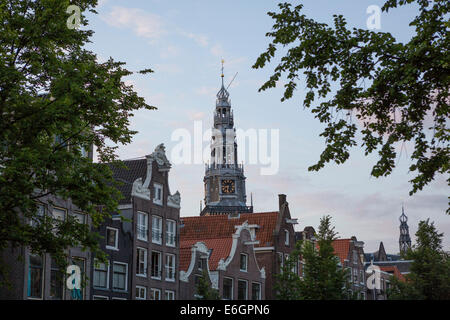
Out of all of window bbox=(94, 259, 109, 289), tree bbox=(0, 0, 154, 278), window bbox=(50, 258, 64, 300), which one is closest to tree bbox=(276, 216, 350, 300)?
window bbox=(94, 259, 109, 289)

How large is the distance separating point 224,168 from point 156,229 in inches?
5709

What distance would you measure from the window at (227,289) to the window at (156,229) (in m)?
8.18

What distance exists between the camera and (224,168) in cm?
19825

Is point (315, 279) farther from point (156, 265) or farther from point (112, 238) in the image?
point (112, 238)

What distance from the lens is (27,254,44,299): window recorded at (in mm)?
41469

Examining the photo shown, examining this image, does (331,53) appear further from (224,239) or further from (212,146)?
(212,146)

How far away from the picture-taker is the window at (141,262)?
50.5 meters

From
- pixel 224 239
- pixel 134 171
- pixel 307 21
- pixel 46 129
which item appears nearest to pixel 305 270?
pixel 224 239

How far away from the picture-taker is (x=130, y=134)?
88.7ft

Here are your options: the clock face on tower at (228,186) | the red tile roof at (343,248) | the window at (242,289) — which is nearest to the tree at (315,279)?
the window at (242,289)

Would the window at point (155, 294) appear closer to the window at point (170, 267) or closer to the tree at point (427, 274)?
the window at point (170, 267)

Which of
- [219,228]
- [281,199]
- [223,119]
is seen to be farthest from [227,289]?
[223,119]
